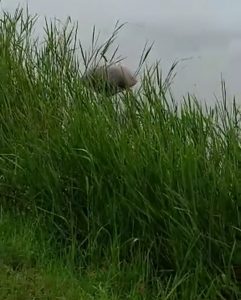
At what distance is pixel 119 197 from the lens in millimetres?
4562

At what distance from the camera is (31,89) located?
18.8 feet

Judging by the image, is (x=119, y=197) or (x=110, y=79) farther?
(x=110, y=79)

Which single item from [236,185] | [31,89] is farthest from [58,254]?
[31,89]

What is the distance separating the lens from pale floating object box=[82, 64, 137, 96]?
5473mm

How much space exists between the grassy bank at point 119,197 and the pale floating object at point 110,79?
5.1 inches

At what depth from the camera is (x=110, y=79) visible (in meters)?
5.57

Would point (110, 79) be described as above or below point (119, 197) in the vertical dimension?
above

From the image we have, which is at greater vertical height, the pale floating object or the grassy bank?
the pale floating object

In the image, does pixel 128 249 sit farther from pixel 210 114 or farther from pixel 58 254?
pixel 210 114

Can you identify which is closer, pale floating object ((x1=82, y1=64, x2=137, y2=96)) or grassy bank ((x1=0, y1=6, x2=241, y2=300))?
grassy bank ((x1=0, y1=6, x2=241, y2=300))

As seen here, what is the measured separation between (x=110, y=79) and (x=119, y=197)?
4.14ft

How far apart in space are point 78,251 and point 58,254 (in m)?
0.12

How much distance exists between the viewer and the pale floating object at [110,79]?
5.47 meters

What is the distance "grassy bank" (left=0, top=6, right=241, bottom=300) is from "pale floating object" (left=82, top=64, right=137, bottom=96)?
0.42ft
